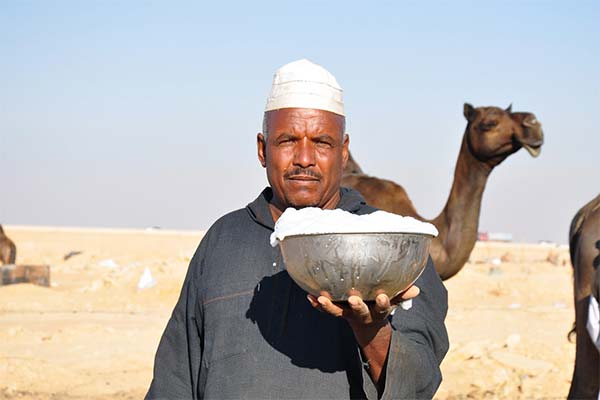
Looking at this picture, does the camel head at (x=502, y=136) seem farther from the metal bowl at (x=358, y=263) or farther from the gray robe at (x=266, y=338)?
the metal bowl at (x=358, y=263)

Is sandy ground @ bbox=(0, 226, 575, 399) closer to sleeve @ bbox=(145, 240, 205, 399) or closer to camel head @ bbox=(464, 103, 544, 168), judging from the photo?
camel head @ bbox=(464, 103, 544, 168)

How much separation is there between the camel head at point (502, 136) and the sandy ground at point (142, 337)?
2.21 meters

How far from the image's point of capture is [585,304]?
278 inches

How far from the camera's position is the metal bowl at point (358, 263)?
2566mm

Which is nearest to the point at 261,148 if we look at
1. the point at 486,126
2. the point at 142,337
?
the point at 486,126

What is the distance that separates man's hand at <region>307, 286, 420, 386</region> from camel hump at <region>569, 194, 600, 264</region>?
4.72m

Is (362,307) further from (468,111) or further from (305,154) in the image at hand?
(468,111)

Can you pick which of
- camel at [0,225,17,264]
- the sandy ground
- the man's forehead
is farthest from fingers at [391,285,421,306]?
camel at [0,225,17,264]

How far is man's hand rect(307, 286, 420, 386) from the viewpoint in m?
2.57

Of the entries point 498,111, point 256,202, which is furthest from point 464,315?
point 256,202

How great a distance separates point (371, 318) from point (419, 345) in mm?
350

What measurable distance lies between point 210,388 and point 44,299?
15.5m

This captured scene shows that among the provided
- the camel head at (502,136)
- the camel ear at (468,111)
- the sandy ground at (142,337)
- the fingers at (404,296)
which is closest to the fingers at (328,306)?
the fingers at (404,296)

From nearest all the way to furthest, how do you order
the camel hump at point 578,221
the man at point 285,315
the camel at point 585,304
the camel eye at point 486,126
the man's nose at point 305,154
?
the man at point 285,315 < the man's nose at point 305,154 < the camel at point 585,304 < the camel hump at point 578,221 < the camel eye at point 486,126
